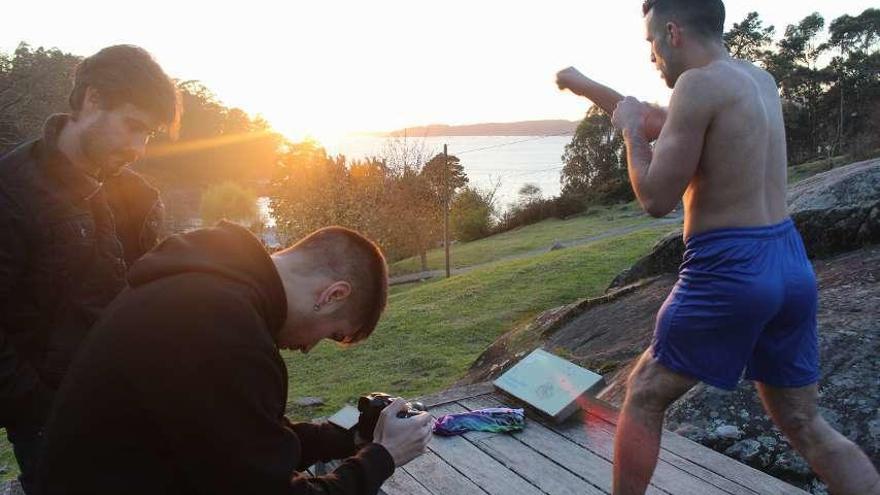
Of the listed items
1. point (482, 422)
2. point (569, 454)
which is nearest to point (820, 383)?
point (569, 454)

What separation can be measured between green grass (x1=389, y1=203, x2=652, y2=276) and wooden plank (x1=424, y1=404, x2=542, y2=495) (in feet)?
69.9

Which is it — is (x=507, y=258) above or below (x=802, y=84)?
below

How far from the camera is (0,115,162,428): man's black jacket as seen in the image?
7.60 feet

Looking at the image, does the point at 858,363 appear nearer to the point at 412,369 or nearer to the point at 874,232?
the point at 874,232

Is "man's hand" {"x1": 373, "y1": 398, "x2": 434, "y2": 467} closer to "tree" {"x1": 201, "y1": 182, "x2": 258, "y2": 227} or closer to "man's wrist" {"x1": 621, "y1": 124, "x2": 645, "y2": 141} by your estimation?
"man's wrist" {"x1": 621, "y1": 124, "x2": 645, "y2": 141}

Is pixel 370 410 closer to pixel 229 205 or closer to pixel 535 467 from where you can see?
pixel 535 467

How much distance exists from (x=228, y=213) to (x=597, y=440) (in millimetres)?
49931

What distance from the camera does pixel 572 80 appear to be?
9.69ft

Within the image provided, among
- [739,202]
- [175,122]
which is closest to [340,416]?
[175,122]

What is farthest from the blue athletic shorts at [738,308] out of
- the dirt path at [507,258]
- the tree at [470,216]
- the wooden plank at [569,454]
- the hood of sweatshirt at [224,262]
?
the tree at [470,216]

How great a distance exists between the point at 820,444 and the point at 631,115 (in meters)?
1.36

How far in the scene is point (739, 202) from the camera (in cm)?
233

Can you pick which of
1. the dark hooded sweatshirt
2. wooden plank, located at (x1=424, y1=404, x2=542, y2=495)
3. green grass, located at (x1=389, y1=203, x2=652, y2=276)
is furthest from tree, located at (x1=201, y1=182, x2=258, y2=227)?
the dark hooded sweatshirt

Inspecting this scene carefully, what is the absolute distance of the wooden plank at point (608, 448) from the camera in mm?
2730
